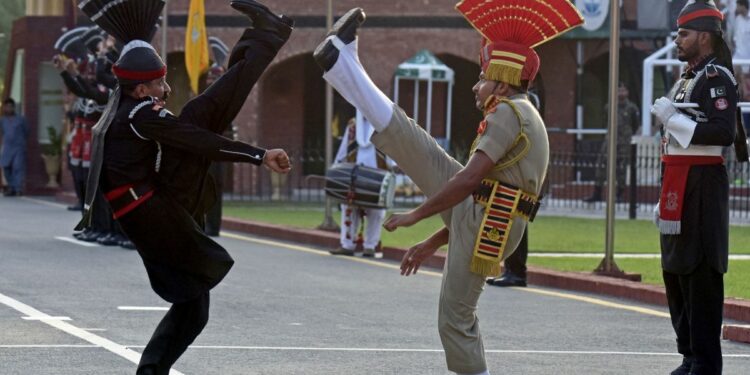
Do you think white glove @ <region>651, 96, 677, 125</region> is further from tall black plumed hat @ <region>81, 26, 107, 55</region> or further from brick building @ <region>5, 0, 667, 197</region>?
brick building @ <region>5, 0, 667, 197</region>

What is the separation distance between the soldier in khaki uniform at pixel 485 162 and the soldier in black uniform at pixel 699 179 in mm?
1394

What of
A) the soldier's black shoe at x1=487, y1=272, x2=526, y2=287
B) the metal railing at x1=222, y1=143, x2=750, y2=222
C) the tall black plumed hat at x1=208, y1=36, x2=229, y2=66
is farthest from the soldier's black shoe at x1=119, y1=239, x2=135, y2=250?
the tall black plumed hat at x1=208, y1=36, x2=229, y2=66

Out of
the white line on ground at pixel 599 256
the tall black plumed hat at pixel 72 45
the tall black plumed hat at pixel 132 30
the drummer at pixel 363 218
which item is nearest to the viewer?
the tall black plumed hat at pixel 132 30

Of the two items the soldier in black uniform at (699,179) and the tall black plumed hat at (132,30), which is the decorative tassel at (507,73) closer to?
the soldier in black uniform at (699,179)

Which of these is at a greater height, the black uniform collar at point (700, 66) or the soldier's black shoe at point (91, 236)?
the black uniform collar at point (700, 66)

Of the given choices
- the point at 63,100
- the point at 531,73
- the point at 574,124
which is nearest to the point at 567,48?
the point at 574,124

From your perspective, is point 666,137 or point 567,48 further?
point 567,48

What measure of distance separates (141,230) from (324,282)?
298 inches

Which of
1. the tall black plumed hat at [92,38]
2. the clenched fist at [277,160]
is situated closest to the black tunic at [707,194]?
the clenched fist at [277,160]

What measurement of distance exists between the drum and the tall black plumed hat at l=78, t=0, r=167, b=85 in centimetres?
1024

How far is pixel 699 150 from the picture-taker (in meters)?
9.33

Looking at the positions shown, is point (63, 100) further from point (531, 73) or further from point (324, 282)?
point (531, 73)

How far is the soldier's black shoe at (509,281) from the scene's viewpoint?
15.9 metres

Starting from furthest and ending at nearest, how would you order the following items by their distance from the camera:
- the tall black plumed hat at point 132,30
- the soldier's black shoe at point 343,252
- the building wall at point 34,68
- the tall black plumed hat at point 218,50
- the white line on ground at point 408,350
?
1. the building wall at point 34,68
2. the tall black plumed hat at point 218,50
3. the soldier's black shoe at point 343,252
4. the white line on ground at point 408,350
5. the tall black plumed hat at point 132,30
